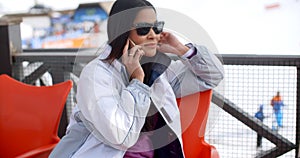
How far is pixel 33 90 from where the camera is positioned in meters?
1.61

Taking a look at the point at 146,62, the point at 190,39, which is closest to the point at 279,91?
the point at 190,39

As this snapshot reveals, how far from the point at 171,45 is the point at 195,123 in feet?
0.94

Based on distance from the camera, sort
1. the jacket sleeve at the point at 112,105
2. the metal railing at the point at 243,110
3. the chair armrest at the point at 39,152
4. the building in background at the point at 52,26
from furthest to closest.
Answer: the building in background at the point at 52,26 → the metal railing at the point at 243,110 → the chair armrest at the point at 39,152 → the jacket sleeve at the point at 112,105

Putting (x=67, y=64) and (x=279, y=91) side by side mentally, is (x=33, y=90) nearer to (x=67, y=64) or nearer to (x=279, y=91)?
(x=67, y=64)

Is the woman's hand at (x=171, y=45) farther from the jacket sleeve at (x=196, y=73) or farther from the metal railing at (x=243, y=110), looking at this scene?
the metal railing at (x=243, y=110)

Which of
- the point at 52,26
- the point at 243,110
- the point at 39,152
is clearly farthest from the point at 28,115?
the point at 52,26

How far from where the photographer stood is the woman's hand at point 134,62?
1.02 m

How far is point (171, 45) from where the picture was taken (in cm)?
119

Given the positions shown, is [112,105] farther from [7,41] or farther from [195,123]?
[7,41]

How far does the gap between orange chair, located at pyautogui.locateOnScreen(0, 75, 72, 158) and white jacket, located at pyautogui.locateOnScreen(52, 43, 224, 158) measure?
40cm

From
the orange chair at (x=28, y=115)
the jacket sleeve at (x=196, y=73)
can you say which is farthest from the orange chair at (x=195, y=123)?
the orange chair at (x=28, y=115)

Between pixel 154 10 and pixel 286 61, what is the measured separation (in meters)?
0.93

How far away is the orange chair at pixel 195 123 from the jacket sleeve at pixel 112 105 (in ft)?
0.96

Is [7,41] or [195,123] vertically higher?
[195,123]
